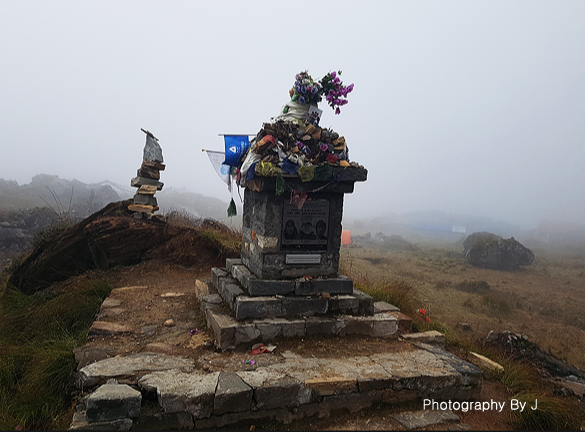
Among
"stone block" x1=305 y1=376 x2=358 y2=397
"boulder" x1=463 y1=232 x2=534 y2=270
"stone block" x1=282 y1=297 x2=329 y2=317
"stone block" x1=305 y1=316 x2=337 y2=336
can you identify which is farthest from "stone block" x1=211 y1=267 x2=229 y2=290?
"boulder" x1=463 y1=232 x2=534 y2=270

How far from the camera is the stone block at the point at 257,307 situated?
416 cm

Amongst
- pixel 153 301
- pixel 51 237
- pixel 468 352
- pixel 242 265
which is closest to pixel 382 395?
pixel 468 352

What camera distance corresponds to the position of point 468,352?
5.04 m

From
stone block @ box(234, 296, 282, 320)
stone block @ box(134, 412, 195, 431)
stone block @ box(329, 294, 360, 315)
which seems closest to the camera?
stone block @ box(134, 412, 195, 431)

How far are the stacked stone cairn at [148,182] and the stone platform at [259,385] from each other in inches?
225

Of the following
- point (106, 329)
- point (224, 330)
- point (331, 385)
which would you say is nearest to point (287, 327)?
point (224, 330)

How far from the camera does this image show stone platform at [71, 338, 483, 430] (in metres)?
2.78

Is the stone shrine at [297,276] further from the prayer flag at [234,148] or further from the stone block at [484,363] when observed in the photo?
the stone block at [484,363]

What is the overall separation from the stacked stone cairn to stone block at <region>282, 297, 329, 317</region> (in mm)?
5618

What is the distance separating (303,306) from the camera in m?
4.46

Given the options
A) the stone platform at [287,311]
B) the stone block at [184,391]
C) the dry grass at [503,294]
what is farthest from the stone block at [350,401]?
the dry grass at [503,294]

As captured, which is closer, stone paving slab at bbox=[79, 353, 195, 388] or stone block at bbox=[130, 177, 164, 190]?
stone paving slab at bbox=[79, 353, 195, 388]

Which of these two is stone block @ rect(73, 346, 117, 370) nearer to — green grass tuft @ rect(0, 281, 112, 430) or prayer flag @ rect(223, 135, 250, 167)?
green grass tuft @ rect(0, 281, 112, 430)

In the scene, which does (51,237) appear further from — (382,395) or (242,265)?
(382,395)
